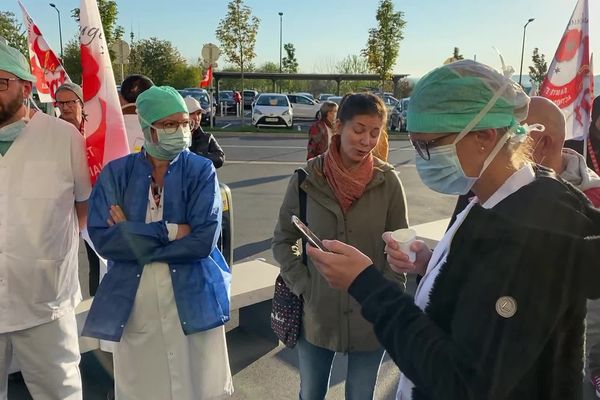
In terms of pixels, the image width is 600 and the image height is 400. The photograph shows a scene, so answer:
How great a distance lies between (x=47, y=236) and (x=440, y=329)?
2.01 m

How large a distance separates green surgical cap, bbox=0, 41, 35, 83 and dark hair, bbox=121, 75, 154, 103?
6.34 feet

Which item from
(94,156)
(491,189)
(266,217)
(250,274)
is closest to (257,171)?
(266,217)

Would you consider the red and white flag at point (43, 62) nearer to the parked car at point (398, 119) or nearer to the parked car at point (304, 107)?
the parked car at point (398, 119)

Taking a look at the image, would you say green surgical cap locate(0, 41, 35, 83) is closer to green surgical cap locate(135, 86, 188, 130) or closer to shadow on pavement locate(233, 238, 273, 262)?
green surgical cap locate(135, 86, 188, 130)

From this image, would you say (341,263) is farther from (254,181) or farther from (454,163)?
(254,181)

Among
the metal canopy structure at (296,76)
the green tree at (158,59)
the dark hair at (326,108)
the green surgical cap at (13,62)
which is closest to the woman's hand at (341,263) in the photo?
the green surgical cap at (13,62)

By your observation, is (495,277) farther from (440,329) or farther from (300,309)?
(300,309)

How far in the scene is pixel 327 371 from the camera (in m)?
2.59

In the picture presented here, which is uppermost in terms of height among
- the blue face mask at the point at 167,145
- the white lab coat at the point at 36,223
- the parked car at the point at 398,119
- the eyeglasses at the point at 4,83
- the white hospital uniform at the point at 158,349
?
the eyeglasses at the point at 4,83

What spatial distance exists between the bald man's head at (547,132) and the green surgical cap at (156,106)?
69.8 inches

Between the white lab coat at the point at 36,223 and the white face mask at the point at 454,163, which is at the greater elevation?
the white face mask at the point at 454,163

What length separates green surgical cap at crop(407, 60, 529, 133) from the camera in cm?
137

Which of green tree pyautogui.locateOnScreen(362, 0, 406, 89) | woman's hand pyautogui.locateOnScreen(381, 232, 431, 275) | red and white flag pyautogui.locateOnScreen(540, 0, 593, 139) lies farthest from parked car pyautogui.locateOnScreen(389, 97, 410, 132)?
woman's hand pyautogui.locateOnScreen(381, 232, 431, 275)

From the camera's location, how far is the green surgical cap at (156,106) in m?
2.54
